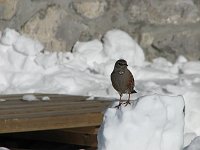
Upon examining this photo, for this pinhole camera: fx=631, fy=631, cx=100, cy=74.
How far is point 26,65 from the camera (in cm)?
468

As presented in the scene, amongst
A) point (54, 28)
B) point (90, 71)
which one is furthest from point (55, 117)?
point (54, 28)

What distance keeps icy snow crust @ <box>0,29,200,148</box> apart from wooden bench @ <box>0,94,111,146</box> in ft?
1.28

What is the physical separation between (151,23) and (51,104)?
5.71 feet

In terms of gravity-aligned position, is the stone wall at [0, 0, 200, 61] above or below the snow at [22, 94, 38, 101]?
above

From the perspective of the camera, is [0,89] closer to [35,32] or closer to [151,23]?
[35,32]

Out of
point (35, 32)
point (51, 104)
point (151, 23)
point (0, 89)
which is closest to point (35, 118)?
point (51, 104)

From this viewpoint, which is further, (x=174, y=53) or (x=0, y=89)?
(x=174, y=53)

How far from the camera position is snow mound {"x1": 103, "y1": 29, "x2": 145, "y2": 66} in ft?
16.7

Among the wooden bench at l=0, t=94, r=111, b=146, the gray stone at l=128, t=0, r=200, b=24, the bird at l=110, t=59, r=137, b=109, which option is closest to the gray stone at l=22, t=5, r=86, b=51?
the gray stone at l=128, t=0, r=200, b=24

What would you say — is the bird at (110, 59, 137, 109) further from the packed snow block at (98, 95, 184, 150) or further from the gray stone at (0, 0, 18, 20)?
the gray stone at (0, 0, 18, 20)

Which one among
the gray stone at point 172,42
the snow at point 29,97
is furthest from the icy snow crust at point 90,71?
the snow at point 29,97

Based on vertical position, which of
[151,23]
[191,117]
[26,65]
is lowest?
[191,117]

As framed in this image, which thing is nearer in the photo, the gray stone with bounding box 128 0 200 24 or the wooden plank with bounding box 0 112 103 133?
the wooden plank with bounding box 0 112 103 133

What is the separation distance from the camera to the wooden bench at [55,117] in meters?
3.26
